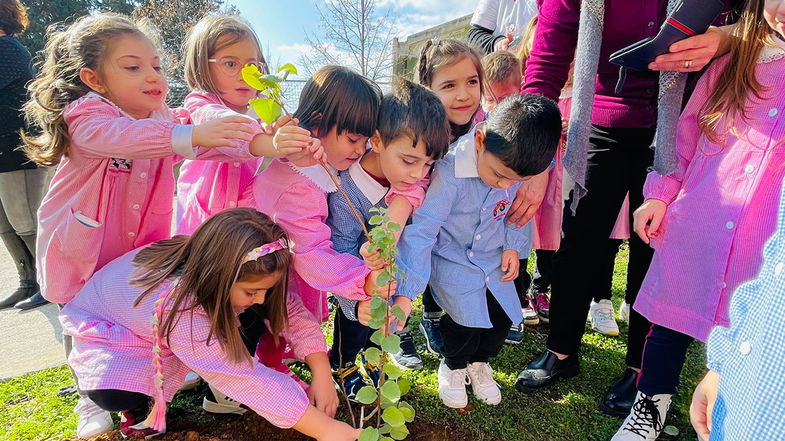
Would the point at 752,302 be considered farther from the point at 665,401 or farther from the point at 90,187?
the point at 90,187

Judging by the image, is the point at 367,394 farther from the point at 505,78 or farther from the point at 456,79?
the point at 505,78

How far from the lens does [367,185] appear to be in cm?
193

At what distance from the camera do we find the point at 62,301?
2.01 metres

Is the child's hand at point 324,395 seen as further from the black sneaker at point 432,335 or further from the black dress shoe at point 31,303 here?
the black dress shoe at point 31,303

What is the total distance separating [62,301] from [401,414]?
1.66 m

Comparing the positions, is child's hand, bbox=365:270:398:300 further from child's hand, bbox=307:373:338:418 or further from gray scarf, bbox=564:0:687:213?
gray scarf, bbox=564:0:687:213

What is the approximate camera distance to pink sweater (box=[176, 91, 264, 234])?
203 centimetres

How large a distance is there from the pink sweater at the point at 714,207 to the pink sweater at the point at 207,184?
1.76m

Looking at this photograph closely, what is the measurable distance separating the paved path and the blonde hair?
2.06m

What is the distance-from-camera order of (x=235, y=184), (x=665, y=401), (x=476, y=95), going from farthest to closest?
(x=476, y=95), (x=235, y=184), (x=665, y=401)

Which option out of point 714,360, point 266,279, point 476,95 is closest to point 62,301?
point 266,279

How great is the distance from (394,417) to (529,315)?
6.35ft

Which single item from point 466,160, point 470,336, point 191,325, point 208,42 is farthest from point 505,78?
point 191,325

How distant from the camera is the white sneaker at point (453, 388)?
2.12 meters
